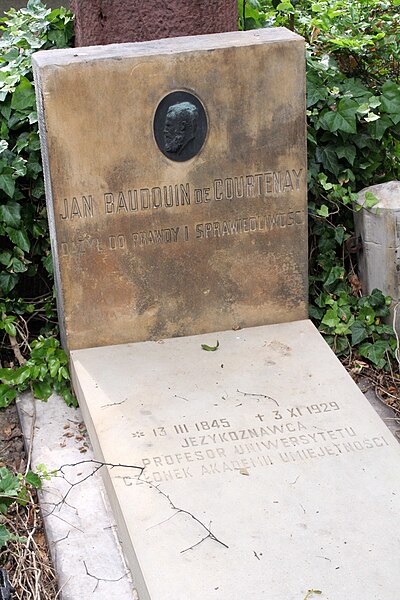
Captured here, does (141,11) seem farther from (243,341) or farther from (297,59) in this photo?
(243,341)

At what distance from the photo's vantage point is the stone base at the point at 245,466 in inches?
114

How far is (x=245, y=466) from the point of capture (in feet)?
10.9

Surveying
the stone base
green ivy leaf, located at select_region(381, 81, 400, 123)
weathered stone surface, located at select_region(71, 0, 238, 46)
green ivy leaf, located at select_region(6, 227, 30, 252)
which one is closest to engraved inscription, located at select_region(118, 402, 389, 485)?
the stone base

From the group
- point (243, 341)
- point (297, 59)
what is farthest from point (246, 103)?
point (243, 341)

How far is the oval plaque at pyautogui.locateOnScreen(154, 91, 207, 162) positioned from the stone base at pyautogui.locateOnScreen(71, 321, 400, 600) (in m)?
0.81

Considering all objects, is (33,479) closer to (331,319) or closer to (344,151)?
(331,319)

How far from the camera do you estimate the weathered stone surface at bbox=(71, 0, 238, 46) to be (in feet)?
13.7

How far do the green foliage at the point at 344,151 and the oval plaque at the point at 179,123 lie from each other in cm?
77

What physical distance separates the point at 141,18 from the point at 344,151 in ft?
3.66

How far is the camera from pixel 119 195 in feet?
12.8

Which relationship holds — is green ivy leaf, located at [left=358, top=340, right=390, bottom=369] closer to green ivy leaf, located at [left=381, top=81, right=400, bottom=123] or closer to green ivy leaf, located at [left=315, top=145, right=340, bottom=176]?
green ivy leaf, located at [left=315, top=145, right=340, bottom=176]

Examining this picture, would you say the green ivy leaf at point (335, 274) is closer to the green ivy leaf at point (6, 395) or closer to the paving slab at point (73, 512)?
the paving slab at point (73, 512)

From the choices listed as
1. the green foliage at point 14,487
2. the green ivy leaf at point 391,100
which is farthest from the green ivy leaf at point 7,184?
the green ivy leaf at point 391,100

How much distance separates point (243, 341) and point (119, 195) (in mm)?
793
